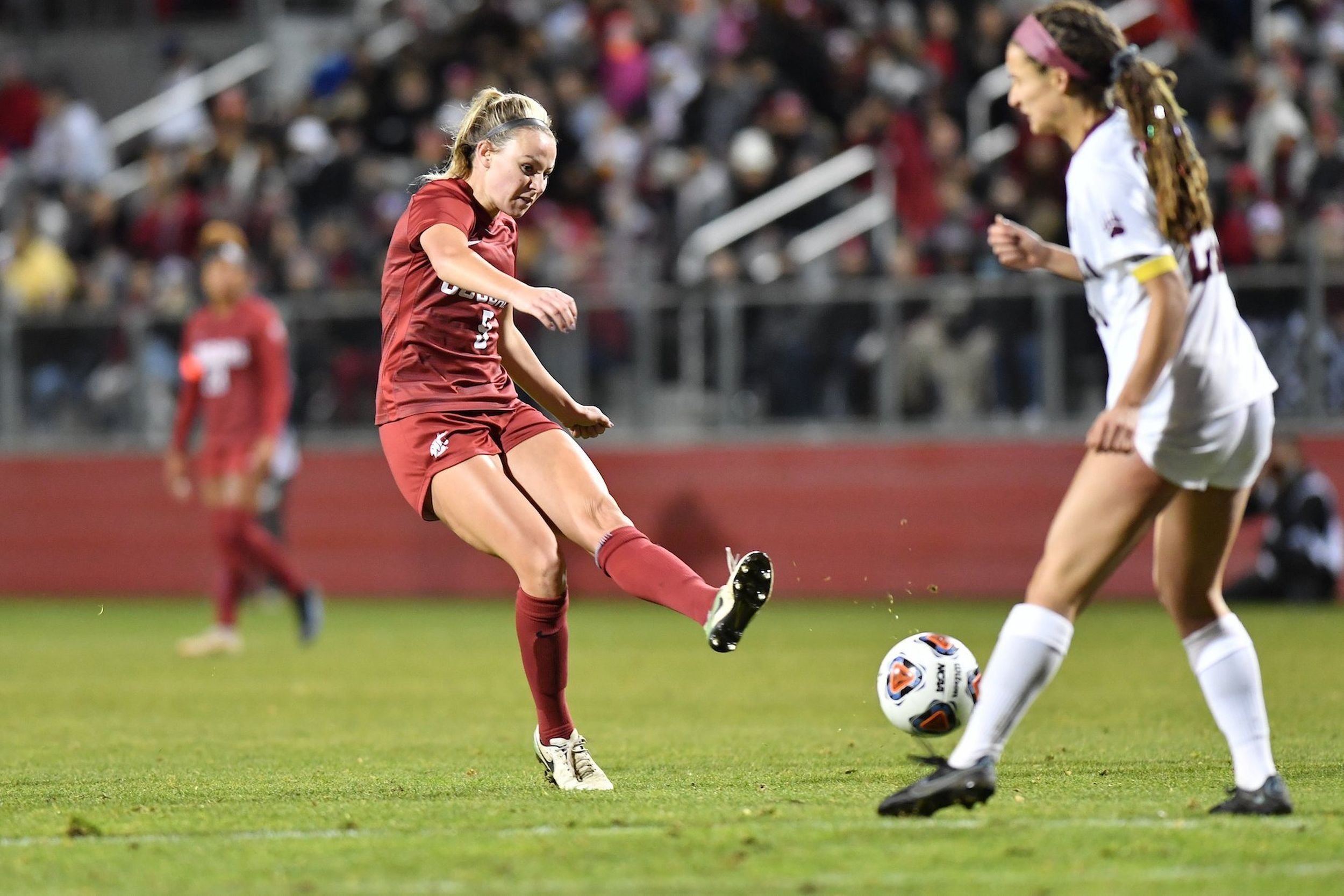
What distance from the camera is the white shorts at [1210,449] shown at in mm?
5195

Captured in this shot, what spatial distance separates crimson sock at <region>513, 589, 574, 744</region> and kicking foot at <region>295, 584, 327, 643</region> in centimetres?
724

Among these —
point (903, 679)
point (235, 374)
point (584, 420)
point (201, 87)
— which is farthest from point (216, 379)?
point (201, 87)

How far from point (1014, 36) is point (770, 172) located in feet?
42.1

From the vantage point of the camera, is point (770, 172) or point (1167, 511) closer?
point (1167, 511)

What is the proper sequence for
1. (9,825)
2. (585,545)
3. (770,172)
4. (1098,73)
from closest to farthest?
(1098,73) → (9,825) → (585,545) → (770,172)

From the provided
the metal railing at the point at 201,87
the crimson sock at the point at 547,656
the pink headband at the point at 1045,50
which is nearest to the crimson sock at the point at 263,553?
the crimson sock at the point at 547,656

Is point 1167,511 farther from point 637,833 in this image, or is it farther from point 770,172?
point 770,172

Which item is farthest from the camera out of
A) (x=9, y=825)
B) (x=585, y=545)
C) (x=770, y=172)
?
(x=770, y=172)

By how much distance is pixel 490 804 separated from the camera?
6.07m

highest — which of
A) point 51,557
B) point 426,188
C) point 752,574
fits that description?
point 426,188

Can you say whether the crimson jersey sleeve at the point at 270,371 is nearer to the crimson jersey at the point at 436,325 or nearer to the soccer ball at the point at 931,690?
the crimson jersey at the point at 436,325

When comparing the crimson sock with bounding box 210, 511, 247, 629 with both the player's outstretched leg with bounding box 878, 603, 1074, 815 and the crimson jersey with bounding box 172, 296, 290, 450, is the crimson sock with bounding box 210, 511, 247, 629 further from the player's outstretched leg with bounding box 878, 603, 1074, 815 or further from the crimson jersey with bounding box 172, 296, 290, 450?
the player's outstretched leg with bounding box 878, 603, 1074, 815

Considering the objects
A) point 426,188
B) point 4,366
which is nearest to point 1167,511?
point 426,188

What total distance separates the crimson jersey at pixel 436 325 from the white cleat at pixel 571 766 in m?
1.17
